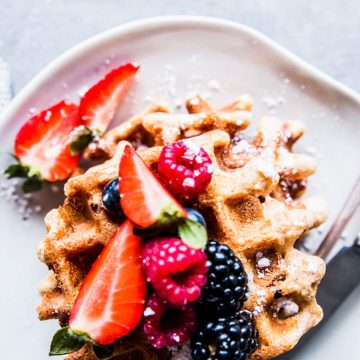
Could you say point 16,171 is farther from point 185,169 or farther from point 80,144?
point 185,169

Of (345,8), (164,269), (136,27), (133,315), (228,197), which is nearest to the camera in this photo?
(164,269)

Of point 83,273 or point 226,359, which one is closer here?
point 226,359

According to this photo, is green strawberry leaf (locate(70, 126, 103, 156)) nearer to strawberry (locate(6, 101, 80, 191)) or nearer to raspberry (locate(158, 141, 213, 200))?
strawberry (locate(6, 101, 80, 191))

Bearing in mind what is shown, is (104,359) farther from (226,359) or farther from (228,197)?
(228,197)

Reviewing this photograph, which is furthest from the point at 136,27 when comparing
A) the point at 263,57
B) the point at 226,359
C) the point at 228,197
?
the point at 226,359

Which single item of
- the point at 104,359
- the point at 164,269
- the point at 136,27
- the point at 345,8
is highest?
the point at 345,8
